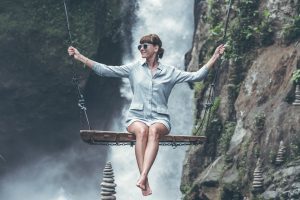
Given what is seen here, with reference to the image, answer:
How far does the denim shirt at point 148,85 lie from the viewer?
9.23 m

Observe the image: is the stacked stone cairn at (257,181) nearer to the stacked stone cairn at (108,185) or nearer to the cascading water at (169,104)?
the stacked stone cairn at (108,185)

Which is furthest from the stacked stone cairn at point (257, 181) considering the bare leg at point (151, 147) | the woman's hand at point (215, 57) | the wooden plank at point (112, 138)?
the bare leg at point (151, 147)

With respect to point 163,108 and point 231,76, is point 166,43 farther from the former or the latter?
point 163,108

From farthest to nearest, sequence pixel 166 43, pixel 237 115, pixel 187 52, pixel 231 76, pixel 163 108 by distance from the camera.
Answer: pixel 166 43, pixel 187 52, pixel 231 76, pixel 237 115, pixel 163 108

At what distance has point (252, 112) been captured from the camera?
79.7 feet

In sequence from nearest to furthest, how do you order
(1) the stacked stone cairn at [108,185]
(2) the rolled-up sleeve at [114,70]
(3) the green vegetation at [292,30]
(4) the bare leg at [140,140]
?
(4) the bare leg at [140,140]
(2) the rolled-up sleeve at [114,70]
(1) the stacked stone cairn at [108,185]
(3) the green vegetation at [292,30]

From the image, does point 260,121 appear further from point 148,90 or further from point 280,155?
point 148,90

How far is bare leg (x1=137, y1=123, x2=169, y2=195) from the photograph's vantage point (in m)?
8.67

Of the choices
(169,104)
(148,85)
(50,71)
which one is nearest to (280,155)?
(148,85)

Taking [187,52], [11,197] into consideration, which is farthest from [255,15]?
[11,197]

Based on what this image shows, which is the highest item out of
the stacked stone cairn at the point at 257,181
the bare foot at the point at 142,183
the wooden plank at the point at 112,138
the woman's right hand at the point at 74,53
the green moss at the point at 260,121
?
the green moss at the point at 260,121

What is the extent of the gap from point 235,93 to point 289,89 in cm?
448

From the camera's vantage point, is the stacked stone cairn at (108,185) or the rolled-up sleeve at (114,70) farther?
the stacked stone cairn at (108,185)

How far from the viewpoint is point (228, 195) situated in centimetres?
2333
